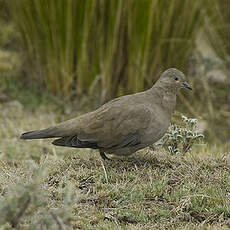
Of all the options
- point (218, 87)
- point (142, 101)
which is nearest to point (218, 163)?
point (142, 101)

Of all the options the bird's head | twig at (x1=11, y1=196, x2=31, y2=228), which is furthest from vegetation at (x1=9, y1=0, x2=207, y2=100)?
twig at (x1=11, y1=196, x2=31, y2=228)

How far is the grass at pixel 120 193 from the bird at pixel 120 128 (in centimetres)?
17

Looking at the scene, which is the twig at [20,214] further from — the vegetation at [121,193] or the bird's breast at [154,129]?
the bird's breast at [154,129]

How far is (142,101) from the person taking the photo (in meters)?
4.15

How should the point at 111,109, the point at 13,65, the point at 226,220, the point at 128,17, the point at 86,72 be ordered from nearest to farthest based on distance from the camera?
the point at 226,220, the point at 111,109, the point at 128,17, the point at 86,72, the point at 13,65

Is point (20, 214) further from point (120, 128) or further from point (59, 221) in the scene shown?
point (120, 128)

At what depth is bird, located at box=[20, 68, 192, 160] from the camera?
3990mm

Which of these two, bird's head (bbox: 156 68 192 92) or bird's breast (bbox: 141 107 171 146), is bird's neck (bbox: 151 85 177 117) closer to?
bird's head (bbox: 156 68 192 92)

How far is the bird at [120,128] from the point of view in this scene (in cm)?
399

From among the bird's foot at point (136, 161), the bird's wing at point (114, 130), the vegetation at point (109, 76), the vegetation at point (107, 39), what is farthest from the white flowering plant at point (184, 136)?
the vegetation at point (107, 39)

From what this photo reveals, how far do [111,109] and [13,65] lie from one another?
3534mm

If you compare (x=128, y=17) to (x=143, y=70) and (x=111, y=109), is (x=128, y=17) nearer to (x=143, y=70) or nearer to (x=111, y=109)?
(x=143, y=70)

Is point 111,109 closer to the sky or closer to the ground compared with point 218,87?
closer to the sky

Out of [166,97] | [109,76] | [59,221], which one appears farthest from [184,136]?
[109,76]
